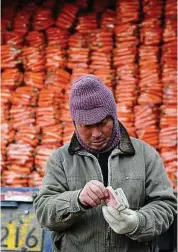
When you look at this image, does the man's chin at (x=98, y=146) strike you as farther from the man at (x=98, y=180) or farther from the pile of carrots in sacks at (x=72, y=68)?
the pile of carrots in sacks at (x=72, y=68)

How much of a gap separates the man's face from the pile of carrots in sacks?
10.8 ft

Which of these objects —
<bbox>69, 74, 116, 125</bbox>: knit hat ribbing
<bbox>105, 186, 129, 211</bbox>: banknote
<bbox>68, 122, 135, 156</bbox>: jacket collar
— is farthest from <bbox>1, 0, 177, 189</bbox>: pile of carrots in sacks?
<bbox>105, 186, 129, 211</bbox>: banknote

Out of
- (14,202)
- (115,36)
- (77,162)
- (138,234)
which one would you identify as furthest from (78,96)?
(115,36)

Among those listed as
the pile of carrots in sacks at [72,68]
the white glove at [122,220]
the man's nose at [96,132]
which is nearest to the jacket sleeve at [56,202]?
the white glove at [122,220]

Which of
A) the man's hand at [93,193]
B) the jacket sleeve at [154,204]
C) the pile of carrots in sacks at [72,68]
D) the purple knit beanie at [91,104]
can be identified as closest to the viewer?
the man's hand at [93,193]

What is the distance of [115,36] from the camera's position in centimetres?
668

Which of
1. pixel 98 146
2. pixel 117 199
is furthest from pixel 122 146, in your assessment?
pixel 117 199

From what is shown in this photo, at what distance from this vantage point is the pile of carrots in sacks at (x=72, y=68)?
6301mm

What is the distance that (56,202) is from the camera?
106 inches

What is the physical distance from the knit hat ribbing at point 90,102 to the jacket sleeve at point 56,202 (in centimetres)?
25

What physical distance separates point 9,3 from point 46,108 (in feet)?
4.18

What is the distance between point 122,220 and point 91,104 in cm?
53

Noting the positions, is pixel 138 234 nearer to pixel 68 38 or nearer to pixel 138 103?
pixel 138 103

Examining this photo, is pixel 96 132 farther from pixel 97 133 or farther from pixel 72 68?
pixel 72 68
